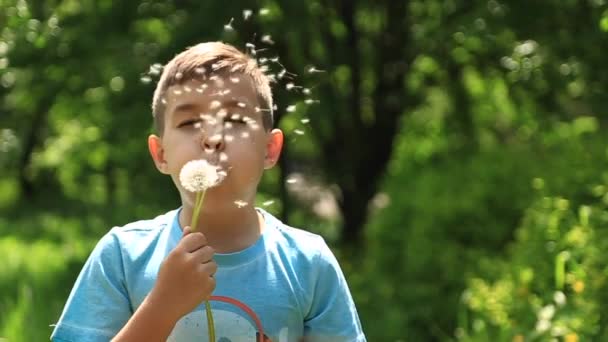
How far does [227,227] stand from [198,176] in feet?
0.74

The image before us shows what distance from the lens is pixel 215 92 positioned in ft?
6.81

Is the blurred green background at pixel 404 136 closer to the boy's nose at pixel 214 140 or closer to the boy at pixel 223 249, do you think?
the boy at pixel 223 249

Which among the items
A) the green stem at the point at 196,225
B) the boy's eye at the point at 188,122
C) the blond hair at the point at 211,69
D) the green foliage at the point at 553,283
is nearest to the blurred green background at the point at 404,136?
the green foliage at the point at 553,283

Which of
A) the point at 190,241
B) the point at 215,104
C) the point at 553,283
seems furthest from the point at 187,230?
the point at 553,283

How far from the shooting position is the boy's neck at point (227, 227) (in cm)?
207

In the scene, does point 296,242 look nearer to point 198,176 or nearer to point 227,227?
point 227,227

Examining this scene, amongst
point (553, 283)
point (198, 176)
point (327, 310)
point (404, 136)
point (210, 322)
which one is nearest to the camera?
point (198, 176)

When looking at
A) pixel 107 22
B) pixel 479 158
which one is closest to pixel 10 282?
pixel 107 22

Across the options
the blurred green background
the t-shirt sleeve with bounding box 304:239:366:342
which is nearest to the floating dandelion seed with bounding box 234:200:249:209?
the t-shirt sleeve with bounding box 304:239:366:342

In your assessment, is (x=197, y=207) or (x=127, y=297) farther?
(x=127, y=297)

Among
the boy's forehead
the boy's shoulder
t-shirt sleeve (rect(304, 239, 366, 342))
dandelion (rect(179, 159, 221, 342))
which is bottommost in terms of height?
t-shirt sleeve (rect(304, 239, 366, 342))

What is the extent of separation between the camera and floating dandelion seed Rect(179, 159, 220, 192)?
1.91 m

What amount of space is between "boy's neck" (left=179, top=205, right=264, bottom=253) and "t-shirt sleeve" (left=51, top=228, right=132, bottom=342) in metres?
0.17

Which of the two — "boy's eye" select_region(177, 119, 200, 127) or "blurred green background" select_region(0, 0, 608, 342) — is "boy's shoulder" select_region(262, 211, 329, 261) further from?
"blurred green background" select_region(0, 0, 608, 342)
